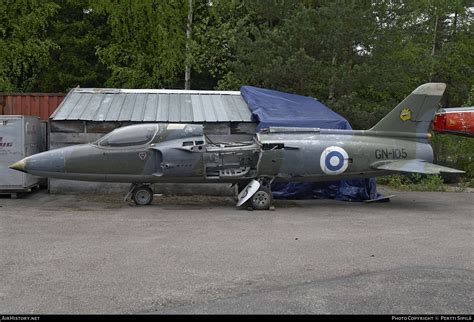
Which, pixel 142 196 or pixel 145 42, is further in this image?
pixel 145 42

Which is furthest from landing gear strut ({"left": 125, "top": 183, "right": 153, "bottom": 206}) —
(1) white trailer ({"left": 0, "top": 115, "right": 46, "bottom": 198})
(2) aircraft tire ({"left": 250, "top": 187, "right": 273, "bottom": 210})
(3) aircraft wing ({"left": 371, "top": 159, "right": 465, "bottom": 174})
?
(3) aircraft wing ({"left": 371, "top": 159, "right": 465, "bottom": 174})

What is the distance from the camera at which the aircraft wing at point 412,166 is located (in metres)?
11.5

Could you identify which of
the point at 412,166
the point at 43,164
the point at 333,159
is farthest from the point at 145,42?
the point at 412,166

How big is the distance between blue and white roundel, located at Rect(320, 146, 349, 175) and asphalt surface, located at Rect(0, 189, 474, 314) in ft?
3.87

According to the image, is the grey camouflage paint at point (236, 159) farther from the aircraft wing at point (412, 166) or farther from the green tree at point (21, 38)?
the green tree at point (21, 38)

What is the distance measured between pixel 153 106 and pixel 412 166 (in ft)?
23.7

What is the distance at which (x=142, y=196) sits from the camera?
1201 centimetres

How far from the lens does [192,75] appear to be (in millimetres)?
25438

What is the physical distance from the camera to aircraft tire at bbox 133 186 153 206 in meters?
12.0

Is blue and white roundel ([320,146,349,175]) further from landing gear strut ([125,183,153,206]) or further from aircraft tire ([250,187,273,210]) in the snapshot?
landing gear strut ([125,183,153,206])

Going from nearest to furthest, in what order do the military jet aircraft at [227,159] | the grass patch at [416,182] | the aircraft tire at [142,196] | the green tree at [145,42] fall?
the military jet aircraft at [227,159] → the aircraft tire at [142,196] → the grass patch at [416,182] → the green tree at [145,42]

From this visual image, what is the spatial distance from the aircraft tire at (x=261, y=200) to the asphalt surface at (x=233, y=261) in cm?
35

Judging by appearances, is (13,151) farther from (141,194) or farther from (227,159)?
(227,159)

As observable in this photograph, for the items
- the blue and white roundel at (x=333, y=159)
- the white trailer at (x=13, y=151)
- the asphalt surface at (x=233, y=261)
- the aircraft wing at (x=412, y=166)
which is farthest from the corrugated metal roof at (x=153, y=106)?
the aircraft wing at (x=412, y=166)
